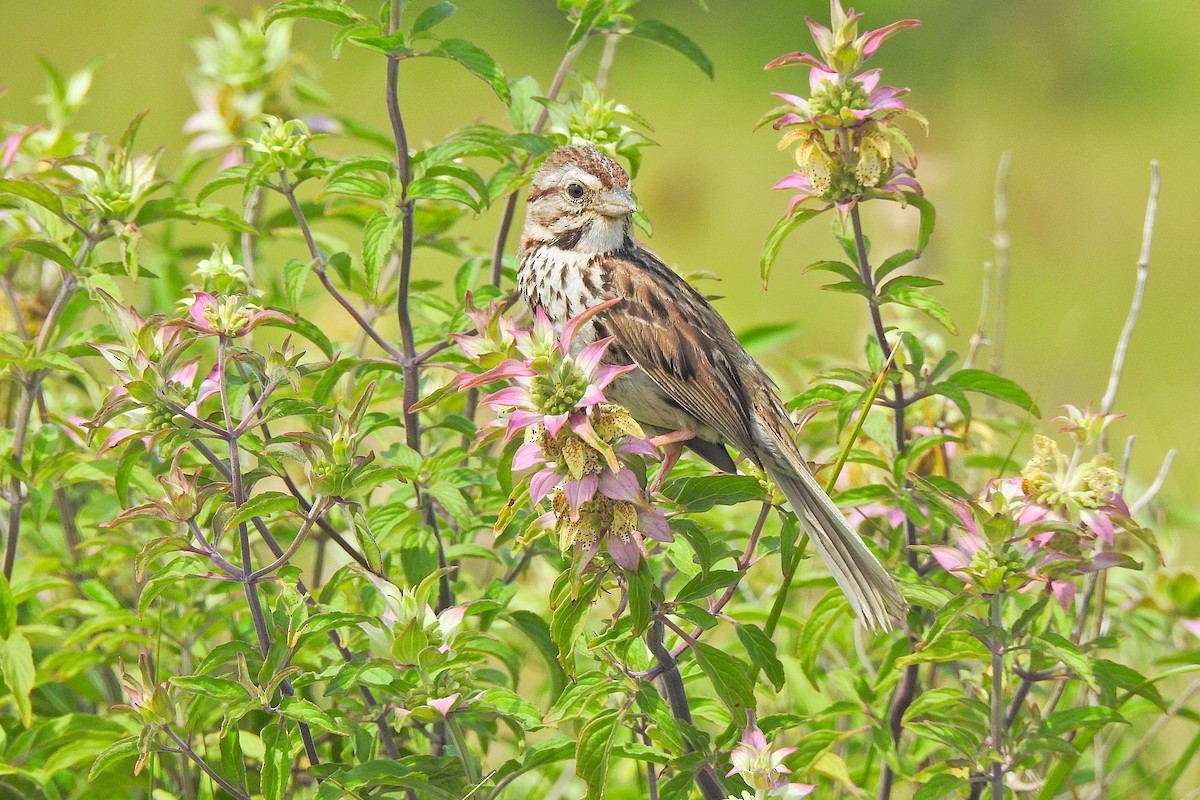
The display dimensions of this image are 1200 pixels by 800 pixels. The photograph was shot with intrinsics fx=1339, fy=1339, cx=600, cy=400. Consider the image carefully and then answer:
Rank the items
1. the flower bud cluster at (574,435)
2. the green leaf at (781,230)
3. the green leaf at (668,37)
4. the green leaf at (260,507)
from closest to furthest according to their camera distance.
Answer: the flower bud cluster at (574,435)
the green leaf at (260,507)
the green leaf at (781,230)
the green leaf at (668,37)

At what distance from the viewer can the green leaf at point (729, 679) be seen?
2.28m

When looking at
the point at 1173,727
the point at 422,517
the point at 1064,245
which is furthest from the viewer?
the point at 1064,245

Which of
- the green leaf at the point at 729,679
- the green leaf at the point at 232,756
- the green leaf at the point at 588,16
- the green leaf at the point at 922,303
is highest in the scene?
the green leaf at the point at 588,16

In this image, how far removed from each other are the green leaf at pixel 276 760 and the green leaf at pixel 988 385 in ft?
4.85

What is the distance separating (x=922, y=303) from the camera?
2.65m

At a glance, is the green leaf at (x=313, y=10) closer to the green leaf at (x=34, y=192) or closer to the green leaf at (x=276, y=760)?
the green leaf at (x=34, y=192)

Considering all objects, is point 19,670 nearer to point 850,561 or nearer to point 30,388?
point 30,388

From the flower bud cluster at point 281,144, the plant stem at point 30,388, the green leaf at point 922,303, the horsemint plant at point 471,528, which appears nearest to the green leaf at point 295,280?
the horsemint plant at point 471,528

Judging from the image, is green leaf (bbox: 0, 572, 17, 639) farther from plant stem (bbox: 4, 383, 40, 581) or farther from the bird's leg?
the bird's leg

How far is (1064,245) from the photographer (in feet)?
27.4

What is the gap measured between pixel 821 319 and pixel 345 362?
5.40 metres

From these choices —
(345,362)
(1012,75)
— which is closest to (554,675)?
(345,362)

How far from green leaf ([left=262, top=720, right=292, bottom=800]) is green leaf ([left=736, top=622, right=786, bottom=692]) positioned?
82 centimetres

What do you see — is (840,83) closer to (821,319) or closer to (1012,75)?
(821,319)
